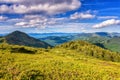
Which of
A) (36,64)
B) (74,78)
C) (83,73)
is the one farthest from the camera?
(36,64)

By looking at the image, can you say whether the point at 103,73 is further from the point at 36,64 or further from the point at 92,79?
the point at 36,64

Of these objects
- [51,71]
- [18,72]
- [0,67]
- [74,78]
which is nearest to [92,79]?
[74,78]

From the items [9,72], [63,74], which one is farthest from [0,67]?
[63,74]

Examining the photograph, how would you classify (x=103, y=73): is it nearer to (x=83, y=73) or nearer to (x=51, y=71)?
(x=83, y=73)

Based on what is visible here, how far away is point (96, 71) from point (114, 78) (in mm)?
10802

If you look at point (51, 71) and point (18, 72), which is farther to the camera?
point (51, 71)

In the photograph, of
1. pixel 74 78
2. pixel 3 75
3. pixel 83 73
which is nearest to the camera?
pixel 3 75

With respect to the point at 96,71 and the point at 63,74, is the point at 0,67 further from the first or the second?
the point at 96,71

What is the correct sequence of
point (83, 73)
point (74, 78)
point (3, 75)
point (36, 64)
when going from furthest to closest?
1. point (36, 64)
2. point (83, 73)
3. point (74, 78)
4. point (3, 75)

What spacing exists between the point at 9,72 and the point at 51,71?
15465mm

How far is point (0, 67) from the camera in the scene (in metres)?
80.7

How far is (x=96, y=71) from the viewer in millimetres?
89062

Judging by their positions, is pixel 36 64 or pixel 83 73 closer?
pixel 83 73

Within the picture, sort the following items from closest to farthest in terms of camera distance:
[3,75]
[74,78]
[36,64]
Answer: [3,75] < [74,78] < [36,64]
